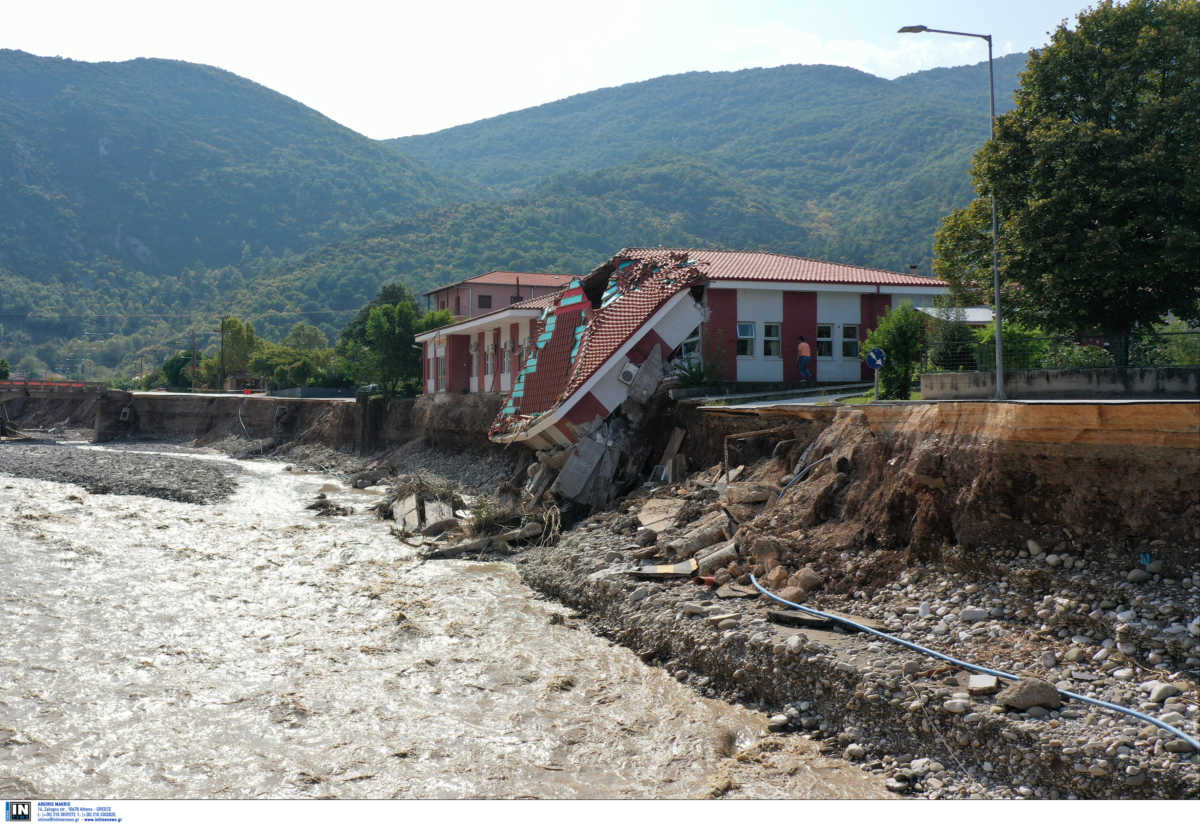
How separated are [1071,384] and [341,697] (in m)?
14.7

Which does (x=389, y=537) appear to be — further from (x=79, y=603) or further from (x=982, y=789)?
(x=982, y=789)

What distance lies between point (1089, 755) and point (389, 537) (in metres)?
16.7

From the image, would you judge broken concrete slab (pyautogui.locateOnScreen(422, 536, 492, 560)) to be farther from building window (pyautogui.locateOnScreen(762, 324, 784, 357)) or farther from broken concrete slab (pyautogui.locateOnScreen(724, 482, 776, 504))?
building window (pyautogui.locateOnScreen(762, 324, 784, 357))

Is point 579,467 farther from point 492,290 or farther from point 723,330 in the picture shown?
point 492,290

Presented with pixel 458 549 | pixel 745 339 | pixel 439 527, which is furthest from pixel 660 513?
pixel 745 339

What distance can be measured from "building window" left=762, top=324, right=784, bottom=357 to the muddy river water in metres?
12.4

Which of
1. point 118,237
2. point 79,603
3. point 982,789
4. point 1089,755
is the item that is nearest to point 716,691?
point 982,789

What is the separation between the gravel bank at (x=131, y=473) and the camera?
2897cm

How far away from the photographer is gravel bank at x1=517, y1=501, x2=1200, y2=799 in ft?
22.2

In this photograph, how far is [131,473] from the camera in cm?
3366

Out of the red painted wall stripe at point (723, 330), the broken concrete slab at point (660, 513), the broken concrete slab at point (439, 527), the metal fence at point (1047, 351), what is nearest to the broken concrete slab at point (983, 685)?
the broken concrete slab at point (660, 513)

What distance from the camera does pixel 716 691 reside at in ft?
32.1

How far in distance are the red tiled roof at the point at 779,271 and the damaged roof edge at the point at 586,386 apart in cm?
296

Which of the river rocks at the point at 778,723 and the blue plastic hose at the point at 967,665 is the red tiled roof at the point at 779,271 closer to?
the blue plastic hose at the point at 967,665
